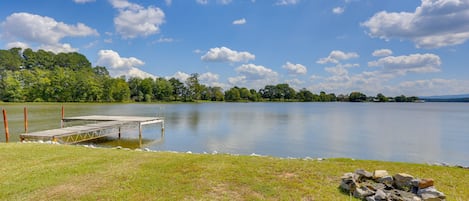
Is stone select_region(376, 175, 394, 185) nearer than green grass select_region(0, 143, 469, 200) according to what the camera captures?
No

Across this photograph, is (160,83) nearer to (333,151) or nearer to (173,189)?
(333,151)

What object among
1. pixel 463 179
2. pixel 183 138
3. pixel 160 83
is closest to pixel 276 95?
pixel 160 83

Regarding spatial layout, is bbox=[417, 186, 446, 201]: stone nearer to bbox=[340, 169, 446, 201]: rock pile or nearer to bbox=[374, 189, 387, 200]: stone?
bbox=[340, 169, 446, 201]: rock pile

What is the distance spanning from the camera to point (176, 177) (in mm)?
5594

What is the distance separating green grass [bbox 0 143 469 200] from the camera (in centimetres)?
470

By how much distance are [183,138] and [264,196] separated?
1205 cm

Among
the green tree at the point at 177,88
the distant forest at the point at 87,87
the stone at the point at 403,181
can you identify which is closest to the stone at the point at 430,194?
the stone at the point at 403,181


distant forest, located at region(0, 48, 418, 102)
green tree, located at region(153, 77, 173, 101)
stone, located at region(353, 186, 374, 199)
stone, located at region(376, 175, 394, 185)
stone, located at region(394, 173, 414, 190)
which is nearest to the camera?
stone, located at region(353, 186, 374, 199)

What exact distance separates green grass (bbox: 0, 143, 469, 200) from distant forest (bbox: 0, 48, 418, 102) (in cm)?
6027

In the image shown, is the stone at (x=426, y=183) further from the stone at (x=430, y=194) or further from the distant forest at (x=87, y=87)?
the distant forest at (x=87, y=87)

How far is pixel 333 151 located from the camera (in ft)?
42.9

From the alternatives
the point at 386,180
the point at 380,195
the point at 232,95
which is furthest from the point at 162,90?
the point at 380,195

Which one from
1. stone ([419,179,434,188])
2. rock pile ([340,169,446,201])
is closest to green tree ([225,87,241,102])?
rock pile ([340,169,446,201])

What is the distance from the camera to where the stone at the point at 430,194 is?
418 cm
